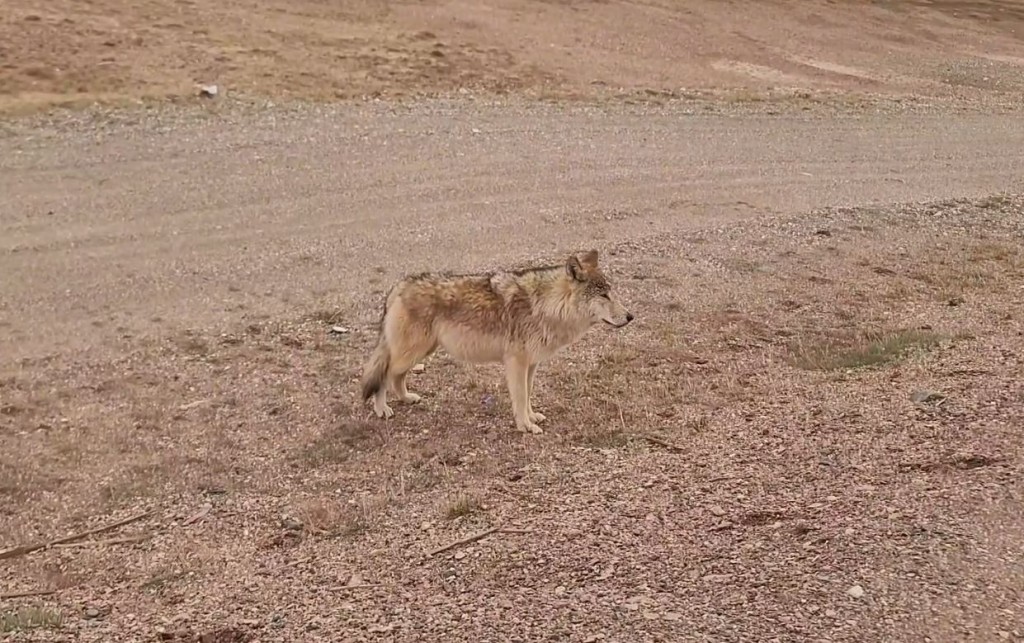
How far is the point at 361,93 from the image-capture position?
18766 mm

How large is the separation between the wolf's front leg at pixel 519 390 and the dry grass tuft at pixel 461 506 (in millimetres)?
1339

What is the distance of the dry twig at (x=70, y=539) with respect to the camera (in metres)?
6.31

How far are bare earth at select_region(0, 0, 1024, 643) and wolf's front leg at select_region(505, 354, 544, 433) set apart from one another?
16 cm

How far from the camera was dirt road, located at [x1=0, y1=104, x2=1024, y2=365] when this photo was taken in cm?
1108

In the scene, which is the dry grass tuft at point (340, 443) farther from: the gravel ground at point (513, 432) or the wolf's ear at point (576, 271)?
the wolf's ear at point (576, 271)

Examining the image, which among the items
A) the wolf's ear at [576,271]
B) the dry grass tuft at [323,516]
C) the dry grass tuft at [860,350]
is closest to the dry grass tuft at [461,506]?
the dry grass tuft at [323,516]

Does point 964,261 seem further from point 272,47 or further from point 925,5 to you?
point 925,5

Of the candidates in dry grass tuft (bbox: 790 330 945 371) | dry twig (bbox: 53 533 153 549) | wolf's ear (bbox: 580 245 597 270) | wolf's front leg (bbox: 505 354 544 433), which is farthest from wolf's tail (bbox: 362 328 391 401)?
dry grass tuft (bbox: 790 330 945 371)

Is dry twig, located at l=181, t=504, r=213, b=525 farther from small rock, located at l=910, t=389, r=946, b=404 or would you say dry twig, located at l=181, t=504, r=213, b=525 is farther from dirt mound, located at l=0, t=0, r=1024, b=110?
dirt mound, located at l=0, t=0, r=1024, b=110

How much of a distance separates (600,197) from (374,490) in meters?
8.39

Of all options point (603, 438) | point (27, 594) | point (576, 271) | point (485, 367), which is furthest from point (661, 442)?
point (27, 594)

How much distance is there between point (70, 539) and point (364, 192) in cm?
836

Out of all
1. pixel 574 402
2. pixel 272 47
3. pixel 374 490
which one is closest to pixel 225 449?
pixel 374 490

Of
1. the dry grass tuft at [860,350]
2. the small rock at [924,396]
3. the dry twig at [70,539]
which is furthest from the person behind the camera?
the dry grass tuft at [860,350]
